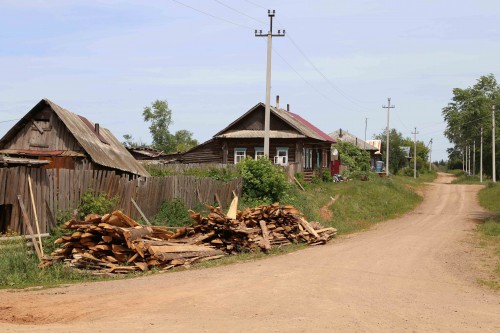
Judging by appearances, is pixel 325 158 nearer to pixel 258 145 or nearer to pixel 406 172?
pixel 258 145

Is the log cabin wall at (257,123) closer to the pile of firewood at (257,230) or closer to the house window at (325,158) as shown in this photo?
the house window at (325,158)

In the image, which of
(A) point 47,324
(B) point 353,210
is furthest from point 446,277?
(B) point 353,210

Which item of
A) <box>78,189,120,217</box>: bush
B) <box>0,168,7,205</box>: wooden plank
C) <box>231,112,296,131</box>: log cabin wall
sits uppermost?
<box>231,112,296,131</box>: log cabin wall

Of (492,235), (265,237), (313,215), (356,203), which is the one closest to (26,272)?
(265,237)

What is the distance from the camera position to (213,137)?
46.1 meters

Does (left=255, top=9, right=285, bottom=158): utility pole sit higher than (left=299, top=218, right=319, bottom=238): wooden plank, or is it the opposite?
(left=255, top=9, right=285, bottom=158): utility pole

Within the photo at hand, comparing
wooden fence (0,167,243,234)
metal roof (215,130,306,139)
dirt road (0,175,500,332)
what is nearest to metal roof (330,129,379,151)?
metal roof (215,130,306,139)

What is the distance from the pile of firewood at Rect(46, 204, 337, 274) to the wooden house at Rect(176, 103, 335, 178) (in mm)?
23099

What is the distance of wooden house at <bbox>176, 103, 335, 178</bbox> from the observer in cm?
4466

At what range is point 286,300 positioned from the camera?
11500 mm

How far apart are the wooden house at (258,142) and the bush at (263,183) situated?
13600mm

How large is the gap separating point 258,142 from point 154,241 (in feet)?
97.0

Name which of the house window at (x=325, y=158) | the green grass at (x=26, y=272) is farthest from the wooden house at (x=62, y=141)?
the house window at (x=325, y=158)

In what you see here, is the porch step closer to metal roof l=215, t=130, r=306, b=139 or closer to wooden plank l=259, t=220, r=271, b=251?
metal roof l=215, t=130, r=306, b=139
